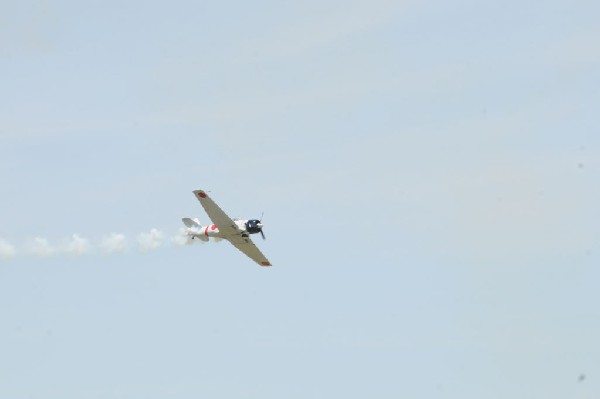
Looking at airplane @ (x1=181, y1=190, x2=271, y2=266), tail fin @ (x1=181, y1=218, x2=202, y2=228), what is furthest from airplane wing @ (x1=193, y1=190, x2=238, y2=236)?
tail fin @ (x1=181, y1=218, x2=202, y2=228)

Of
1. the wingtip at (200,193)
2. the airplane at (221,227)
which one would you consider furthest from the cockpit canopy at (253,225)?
the wingtip at (200,193)

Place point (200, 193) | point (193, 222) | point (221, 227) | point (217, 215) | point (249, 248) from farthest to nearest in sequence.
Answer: point (249, 248), point (193, 222), point (221, 227), point (217, 215), point (200, 193)

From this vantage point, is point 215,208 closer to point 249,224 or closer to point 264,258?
point 249,224

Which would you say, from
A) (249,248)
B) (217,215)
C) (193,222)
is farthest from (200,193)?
(249,248)

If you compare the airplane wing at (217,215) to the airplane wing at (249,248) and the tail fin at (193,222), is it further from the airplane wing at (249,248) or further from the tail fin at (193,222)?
the tail fin at (193,222)

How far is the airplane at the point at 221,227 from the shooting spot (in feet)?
515

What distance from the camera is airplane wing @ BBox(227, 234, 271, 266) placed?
6437 inches

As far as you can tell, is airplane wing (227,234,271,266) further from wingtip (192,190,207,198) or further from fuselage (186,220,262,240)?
wingtip (192,190,207,198)

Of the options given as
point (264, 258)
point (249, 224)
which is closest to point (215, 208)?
point (249, 224)

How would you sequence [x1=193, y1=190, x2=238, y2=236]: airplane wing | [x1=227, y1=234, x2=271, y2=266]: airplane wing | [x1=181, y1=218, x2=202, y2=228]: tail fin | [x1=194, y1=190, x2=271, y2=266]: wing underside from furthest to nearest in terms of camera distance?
[x1=181, y1=218, x2=202, y2=228]: tail fin < [x1=227, y1=234, x2=271, y2=266]: airplane wing < [x1=194, y1=190, x2=271, y2=266]: wing underside < [x1=193, y1=190, x2=238, y2=236]: airplane wing

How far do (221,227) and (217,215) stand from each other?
2.77 metres

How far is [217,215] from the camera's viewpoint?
6220 inches

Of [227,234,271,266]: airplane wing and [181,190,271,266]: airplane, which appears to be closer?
[181,190,271,266]: airplane

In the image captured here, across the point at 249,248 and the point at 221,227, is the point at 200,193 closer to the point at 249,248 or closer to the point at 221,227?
the point at 221,227
